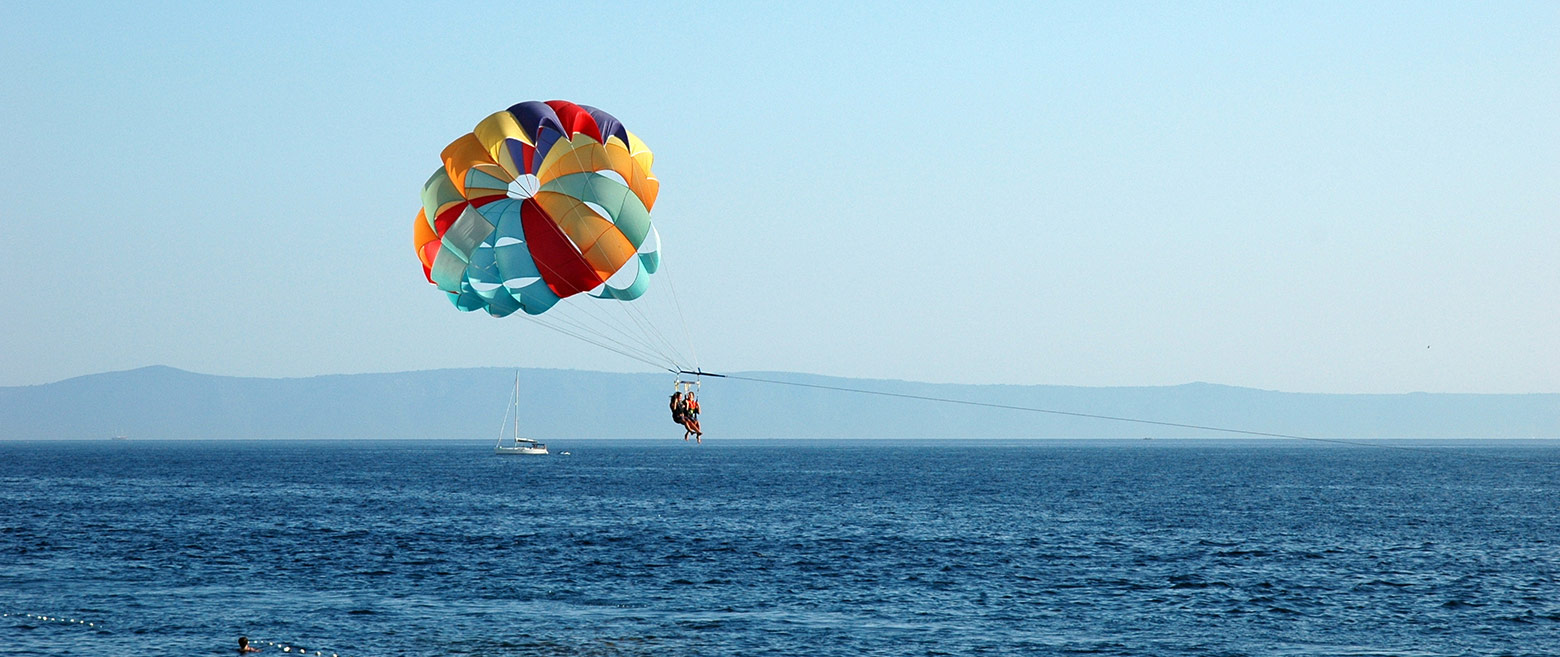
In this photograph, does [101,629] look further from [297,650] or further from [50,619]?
[297,650]

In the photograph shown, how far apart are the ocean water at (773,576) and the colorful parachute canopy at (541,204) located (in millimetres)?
9568

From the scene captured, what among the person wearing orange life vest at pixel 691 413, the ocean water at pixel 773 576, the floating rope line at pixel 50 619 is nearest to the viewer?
the person wearing orange life vest at pixel 691 413

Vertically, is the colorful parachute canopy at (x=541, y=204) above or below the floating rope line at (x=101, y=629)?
above

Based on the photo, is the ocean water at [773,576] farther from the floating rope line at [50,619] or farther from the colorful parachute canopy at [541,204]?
the colorful parachute canopy at [541,204]

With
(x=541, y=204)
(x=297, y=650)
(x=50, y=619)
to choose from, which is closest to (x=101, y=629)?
(x=50, y=619)

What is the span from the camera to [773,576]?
46500mm

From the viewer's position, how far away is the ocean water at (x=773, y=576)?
3559 centimetres

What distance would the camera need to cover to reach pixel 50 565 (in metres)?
48.9

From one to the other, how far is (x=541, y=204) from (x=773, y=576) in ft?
60.4

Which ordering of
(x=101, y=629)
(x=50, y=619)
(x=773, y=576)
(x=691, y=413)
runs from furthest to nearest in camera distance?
(x=773, y=576), (x=50, y=619), (x=101, y=629), (x=691, y=413)

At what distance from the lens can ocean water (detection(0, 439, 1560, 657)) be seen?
35.6m

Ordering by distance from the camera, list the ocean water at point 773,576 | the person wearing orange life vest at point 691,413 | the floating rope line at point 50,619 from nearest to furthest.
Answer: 1. the person wearing orange life vest at point 691,413
2. the ocean water at point 773,576
3. the floating rope line at point 50,619

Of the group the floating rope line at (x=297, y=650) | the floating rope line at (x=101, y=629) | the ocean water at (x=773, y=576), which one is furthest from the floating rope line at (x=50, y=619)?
the floating rope line at (x=297, y=650)

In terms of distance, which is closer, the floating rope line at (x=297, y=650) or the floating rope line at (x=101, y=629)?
the floating rope line at (x=297, y=650)
